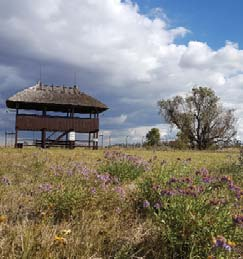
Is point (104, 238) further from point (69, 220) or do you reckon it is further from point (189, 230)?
point (189, 230)

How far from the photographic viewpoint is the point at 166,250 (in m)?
2.96

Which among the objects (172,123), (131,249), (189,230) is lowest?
(131,249)

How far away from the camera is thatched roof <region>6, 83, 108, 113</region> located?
29.0 meters

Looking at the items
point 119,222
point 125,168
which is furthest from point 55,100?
point 119,222

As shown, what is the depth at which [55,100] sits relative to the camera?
96.2 feet

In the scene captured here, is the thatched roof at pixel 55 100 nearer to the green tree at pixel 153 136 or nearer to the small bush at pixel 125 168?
the green tree at pixel 153 136

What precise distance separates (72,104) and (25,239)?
26.8 m

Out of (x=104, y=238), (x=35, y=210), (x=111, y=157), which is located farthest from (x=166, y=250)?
(x=111, y=157)

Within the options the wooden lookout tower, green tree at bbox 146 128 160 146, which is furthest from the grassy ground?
green tree at bbox 146 128 160 146

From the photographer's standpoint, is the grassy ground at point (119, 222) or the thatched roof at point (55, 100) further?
the thatched roof at point (55, 100)

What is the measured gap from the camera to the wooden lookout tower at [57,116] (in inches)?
1137

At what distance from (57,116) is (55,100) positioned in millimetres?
1401

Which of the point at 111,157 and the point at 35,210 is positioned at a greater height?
the point at 111,157

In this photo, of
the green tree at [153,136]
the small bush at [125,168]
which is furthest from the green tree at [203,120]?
the small bush at [125,168]
